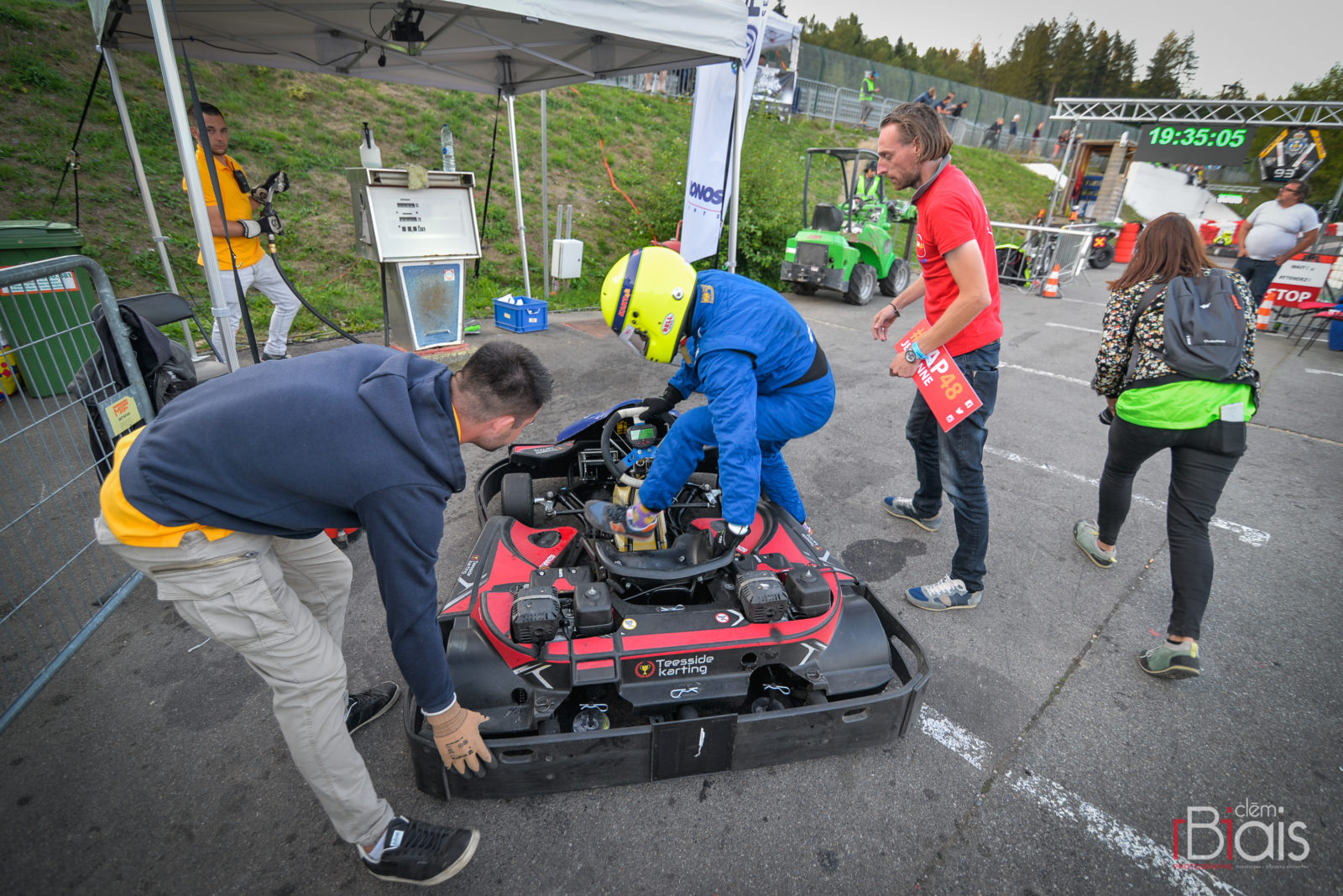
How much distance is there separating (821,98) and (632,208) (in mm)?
19190

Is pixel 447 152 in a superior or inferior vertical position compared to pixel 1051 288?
superior

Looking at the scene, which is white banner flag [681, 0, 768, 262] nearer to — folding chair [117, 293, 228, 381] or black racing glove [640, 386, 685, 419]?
black racing glove [640, 386, 685, 419]

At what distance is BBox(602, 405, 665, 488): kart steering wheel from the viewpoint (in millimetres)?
3480

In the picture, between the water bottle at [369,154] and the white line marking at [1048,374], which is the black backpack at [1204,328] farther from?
the water bottle at [369,154]

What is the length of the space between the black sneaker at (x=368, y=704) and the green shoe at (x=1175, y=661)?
3544 millimetres

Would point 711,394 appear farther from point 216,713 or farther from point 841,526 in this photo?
point 216,713

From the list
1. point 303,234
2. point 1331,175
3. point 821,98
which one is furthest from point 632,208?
point 1331,175

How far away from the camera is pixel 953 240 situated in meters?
2.77

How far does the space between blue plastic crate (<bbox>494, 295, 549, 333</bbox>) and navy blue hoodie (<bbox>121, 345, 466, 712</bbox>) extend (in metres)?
6.49

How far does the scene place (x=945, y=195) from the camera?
9.12ft

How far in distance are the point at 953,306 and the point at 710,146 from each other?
4.82m

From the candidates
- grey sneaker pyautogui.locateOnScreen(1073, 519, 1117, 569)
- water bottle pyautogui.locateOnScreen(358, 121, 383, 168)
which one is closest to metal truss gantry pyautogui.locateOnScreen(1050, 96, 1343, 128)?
grey sneaker pyautogui.locateOnScreen(1073, 519, 1117, 569)

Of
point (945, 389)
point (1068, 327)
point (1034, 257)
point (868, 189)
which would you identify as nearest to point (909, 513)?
point (945, 389)

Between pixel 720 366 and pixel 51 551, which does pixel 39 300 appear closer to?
pixel 51 551
